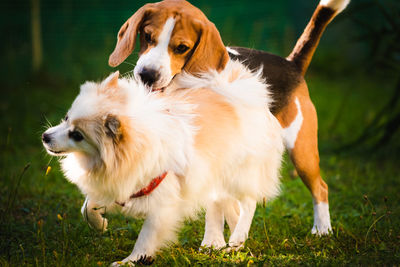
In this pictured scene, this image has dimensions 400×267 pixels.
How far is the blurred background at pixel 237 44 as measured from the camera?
15.9 ft

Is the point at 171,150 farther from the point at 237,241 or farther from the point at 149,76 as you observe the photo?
the point at 237,241

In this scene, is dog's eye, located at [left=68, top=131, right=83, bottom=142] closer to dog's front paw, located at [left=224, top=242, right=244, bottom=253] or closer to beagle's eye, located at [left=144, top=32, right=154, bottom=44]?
beagle's eye, located at [left=144, top=32, right=154, bottom=44]

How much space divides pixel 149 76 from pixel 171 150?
52 centimetres

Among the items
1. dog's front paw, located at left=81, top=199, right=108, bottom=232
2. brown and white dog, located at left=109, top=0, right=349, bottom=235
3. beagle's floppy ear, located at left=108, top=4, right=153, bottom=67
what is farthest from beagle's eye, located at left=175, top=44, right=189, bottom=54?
dog's front paw, located at left=81, top=199, right=108, bottom=232

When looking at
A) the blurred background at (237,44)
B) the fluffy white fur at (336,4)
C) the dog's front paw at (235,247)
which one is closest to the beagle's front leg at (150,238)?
the dog's front paw at (235,247)

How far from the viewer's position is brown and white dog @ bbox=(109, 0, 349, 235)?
307 centimetres

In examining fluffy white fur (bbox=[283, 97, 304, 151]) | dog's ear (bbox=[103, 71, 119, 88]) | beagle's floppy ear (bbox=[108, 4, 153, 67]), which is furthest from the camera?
fluffy white fur (bbox=[283, 97, 304, 151])

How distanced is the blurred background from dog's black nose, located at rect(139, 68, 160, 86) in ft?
4.35

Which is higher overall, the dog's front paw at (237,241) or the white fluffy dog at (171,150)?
the white fluffy dog at (171,150)

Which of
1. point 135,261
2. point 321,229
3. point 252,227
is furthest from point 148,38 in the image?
point 321,229

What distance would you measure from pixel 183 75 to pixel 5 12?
7007 millimetres

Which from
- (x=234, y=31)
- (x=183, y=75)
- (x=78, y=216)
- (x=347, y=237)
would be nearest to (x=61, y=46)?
(x=234, y=31)

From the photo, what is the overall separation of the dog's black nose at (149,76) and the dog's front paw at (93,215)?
2.75 ft

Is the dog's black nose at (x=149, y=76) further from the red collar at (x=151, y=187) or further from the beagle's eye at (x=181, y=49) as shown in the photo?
the red collar at (x=151, y=187)
